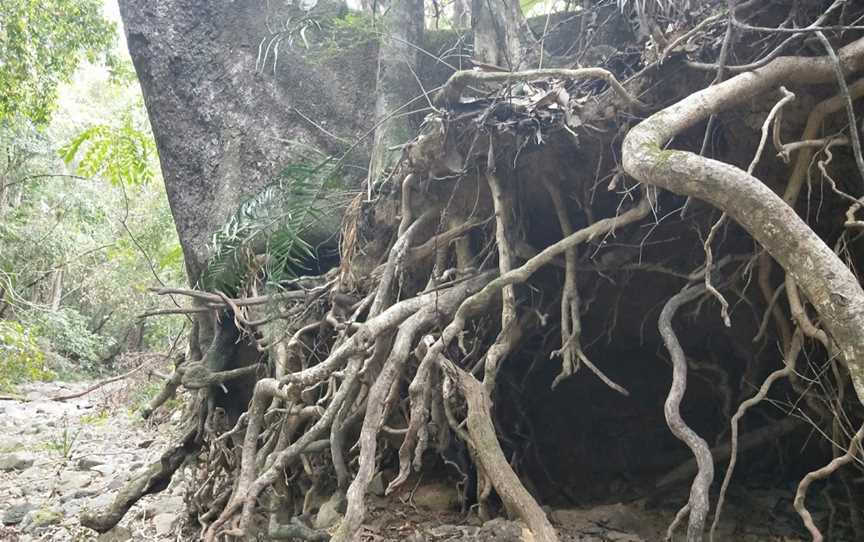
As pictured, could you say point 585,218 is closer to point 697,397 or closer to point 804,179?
point 804,179

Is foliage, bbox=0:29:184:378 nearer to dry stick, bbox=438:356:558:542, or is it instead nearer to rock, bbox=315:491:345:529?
rock, bbox=315:491:345:529

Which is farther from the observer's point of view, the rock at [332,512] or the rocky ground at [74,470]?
the rocky ground at [74,470]

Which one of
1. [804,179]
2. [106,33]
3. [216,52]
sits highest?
[106,33]

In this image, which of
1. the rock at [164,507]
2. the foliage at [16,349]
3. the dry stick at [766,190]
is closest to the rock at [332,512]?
the dry stick at [766,190]

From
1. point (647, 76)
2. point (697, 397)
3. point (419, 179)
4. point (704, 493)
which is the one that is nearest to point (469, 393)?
point (704, 493)

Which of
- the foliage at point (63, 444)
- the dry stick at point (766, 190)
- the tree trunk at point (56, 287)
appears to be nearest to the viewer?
the dry stick at point (766, 190)

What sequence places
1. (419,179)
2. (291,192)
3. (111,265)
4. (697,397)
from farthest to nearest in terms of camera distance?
(111,265)
(697,397)
(291,192)
(419,179)

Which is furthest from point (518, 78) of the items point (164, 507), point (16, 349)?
point (16, 349)

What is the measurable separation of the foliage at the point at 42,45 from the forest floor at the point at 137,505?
A: 311 centimetres

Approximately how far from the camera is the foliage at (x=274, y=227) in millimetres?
3482

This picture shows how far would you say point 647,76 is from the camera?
98.8 inches

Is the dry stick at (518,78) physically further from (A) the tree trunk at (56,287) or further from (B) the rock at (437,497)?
(A) the tree trunk at (56,287)

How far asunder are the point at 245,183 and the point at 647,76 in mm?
2638

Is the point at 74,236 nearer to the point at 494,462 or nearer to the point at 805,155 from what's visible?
the point at 494,462
